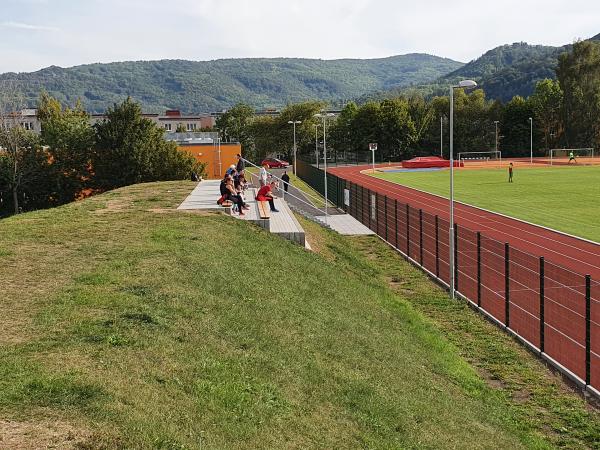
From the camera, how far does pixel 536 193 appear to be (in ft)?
151

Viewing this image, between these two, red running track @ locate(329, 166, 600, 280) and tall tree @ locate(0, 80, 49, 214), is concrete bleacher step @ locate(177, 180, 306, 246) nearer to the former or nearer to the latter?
red running track @ locate(329, 166, 600, 280)

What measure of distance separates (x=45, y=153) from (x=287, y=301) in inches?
1472

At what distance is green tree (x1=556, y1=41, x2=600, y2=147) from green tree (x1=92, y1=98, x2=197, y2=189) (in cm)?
7449

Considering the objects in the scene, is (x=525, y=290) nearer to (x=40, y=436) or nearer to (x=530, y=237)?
(x=530, y=237)

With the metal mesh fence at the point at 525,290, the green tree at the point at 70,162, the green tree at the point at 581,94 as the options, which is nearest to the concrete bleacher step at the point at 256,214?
the metal mesh fence at the point at 525,290

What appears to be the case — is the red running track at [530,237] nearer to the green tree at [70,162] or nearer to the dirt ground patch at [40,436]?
the dirt ground patch at [40,436]

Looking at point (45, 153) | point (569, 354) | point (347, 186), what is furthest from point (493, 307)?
point (45, 153)

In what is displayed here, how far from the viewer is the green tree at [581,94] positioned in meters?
98.2

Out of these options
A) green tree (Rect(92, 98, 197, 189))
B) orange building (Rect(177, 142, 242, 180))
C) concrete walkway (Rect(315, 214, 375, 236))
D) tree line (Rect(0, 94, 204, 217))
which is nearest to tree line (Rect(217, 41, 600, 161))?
orange building (Rect(177, 142, 242, 180))

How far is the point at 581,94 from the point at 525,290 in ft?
297

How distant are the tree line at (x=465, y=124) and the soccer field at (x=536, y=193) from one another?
31.5m

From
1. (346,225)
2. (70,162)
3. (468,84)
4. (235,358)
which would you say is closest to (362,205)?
(346,225)

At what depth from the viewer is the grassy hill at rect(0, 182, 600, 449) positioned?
24.4 feet

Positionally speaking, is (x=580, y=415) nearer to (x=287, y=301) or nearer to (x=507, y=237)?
(x=287, y=301)
